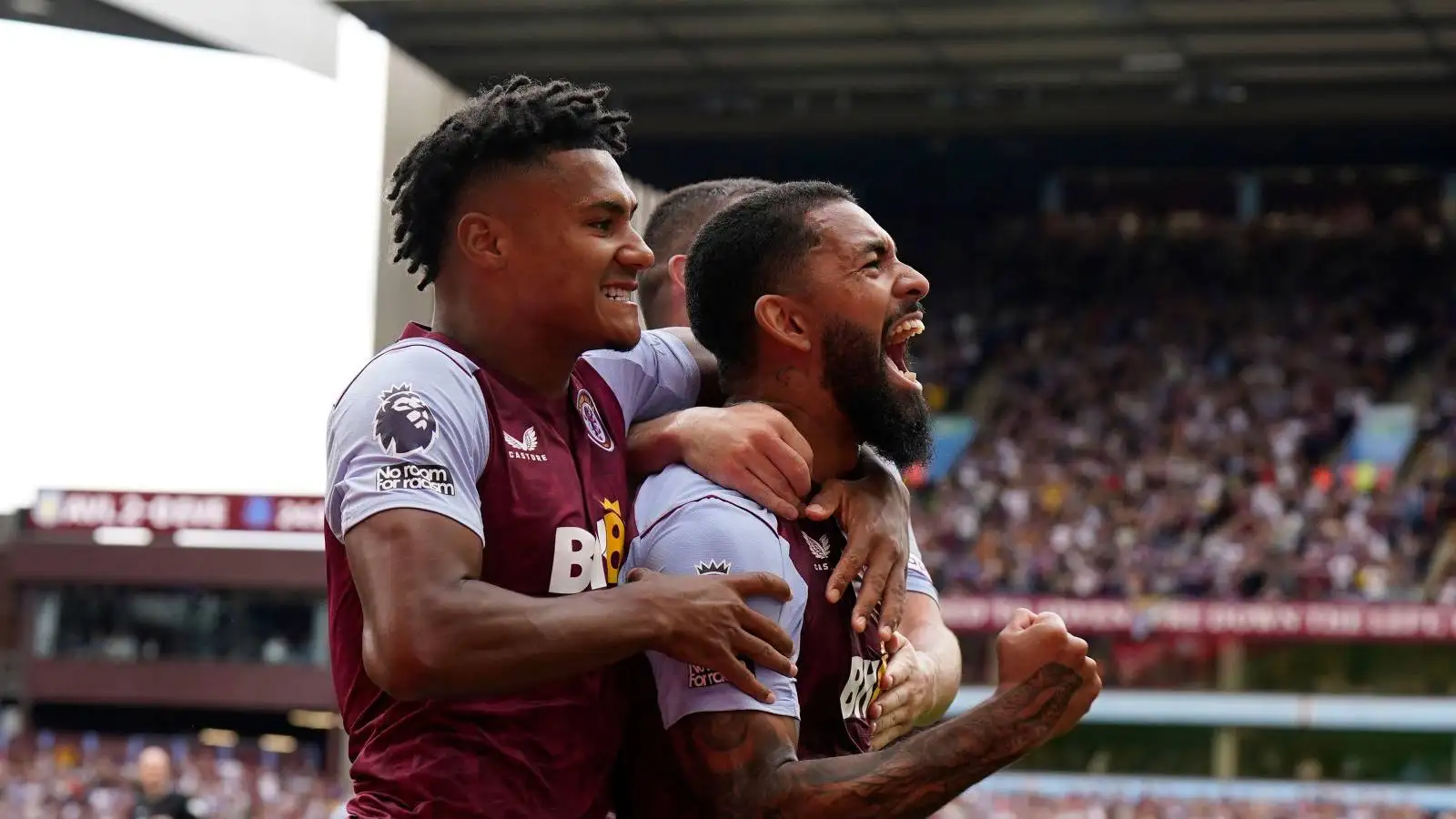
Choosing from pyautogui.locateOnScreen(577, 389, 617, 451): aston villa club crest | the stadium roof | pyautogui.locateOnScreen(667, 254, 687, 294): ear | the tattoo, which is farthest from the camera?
the stadium roof

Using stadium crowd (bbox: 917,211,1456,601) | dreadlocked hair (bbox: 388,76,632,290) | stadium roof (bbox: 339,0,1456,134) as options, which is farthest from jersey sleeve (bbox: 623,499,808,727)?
stadium crowd (bbox: 917,211,1456,601)

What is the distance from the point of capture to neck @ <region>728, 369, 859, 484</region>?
3.70 m

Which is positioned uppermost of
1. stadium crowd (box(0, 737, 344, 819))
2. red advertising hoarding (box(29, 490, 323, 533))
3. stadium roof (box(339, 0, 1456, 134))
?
stadium roof (box(339, 0, 1456, 134))

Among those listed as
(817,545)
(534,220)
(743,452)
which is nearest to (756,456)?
(743,452)

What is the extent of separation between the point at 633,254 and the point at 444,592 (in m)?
0.86

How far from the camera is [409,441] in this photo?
3.02 metres

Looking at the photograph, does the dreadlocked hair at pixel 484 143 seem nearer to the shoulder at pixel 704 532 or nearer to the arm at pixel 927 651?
the shoulder at pixel 704 532

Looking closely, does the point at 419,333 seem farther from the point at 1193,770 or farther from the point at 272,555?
the point at 272,555

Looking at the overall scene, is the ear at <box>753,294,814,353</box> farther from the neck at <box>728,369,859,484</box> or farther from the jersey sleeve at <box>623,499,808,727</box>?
the jersey sleeve at <box>623,499,808,727</box>

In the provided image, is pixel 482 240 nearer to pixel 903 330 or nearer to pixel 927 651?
pixel 903 330

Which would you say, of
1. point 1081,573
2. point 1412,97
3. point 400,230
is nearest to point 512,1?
point 1081,573

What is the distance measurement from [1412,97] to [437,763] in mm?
25868

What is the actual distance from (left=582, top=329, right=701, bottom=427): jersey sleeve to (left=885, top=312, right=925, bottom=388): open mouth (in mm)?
544

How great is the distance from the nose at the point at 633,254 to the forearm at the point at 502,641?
0.77m
